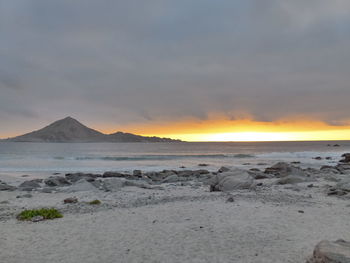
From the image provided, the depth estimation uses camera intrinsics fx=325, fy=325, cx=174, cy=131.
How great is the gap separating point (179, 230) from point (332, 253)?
166 inches

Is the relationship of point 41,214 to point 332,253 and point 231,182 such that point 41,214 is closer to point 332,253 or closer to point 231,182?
point 332,253

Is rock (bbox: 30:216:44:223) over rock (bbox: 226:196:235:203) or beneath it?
beneath

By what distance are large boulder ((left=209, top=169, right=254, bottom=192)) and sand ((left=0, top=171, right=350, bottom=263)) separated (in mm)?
2732

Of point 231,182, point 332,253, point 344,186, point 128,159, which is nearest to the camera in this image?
point 332,253

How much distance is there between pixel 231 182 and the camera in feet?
53.9

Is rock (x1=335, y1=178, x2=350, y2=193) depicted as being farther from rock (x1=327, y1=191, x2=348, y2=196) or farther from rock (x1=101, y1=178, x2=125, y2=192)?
rock (x1=101, y1=178, x2=125, y2=192)

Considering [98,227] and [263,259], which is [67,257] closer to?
[98,227]

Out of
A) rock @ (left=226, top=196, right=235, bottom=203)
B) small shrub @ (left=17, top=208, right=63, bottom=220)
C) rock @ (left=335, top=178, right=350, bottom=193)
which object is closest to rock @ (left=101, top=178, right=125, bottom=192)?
small shrub @ (left=17, top=208, right=63, bottom=220)

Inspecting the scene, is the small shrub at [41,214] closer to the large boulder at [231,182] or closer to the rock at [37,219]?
the rock at [37,219]

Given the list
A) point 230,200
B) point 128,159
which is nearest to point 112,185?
point 230,200

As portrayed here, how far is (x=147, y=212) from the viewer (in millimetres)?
11039

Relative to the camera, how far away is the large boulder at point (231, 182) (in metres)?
16.2

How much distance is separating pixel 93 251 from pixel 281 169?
24.3 metres

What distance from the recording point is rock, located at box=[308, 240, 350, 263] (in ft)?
17.2
